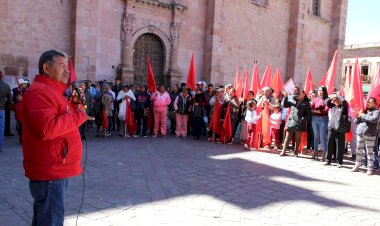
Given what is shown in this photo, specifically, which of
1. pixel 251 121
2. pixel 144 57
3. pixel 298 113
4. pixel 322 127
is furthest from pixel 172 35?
pixel 322 127

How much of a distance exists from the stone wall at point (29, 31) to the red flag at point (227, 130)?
8340 millimetres

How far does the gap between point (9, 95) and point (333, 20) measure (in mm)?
26766

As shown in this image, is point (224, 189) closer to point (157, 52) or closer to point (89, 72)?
point (89, 72)

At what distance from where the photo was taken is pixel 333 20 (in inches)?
1165

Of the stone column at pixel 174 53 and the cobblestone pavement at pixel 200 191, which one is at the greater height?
the stone column at pixel 174 53

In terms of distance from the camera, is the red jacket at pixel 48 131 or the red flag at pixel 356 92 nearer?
the red jacket at pixel 48 131

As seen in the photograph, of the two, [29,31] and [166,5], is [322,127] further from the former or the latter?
[29,31]

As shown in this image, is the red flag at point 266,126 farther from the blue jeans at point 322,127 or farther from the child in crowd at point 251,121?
the blue jeans at point 322,127

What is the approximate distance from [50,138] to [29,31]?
551 inches

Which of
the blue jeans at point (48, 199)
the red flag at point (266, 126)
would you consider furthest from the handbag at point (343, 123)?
the blue jeans at point (48, 199)

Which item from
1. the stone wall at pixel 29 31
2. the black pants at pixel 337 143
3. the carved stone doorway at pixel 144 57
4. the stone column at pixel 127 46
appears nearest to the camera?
the black pants at pixel 337 143

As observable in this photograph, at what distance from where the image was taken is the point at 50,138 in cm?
279

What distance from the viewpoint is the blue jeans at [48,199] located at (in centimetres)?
294

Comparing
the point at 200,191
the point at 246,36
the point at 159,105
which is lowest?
the point at 200,191
